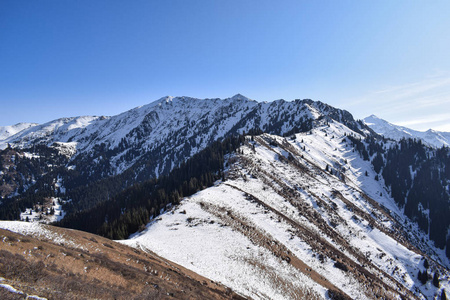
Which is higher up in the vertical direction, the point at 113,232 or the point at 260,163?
the point at 260,163

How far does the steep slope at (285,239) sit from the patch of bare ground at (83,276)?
9820 millimetres

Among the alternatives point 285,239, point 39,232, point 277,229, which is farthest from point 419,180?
point 39,232

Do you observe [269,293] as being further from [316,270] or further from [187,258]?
[316,270]

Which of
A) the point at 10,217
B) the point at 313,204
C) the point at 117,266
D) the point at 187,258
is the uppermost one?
the point at 117,266

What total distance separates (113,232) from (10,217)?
209660 millimetres

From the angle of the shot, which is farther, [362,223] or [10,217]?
[10,217]

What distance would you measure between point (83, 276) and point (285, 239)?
1681 inches

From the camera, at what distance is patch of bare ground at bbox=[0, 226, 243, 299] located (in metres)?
15.0

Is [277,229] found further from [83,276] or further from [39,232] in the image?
[39,232]

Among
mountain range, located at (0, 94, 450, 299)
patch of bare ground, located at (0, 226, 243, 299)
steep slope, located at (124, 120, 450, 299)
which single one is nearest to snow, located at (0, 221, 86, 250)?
mountain range, located at (0, 94, 450, 299)

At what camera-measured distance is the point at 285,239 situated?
5044cm

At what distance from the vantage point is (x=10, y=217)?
181m

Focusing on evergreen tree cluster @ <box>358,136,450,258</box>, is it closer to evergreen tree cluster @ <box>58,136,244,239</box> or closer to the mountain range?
the mountain range

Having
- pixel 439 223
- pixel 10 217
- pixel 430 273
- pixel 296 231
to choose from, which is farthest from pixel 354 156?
pixel 10 217
